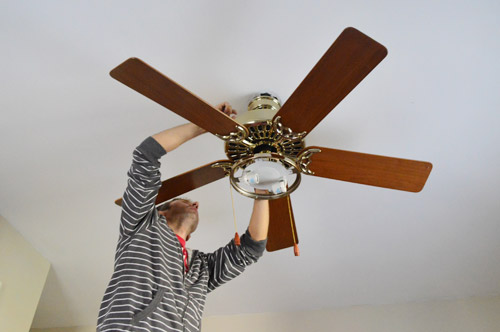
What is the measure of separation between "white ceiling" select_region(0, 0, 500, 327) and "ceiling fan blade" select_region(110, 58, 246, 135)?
282 millimetres

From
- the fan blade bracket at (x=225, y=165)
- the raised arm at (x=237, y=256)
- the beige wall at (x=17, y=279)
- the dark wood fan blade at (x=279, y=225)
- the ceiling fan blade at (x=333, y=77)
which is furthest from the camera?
the beige wall at (x=17, y=279)

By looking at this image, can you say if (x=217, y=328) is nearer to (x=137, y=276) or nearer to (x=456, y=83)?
(x=137, y=276)

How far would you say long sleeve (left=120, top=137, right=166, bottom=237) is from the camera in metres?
1.20

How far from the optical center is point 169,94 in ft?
3.41

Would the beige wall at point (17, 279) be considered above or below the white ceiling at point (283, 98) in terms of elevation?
below

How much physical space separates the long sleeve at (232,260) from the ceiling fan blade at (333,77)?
0.51m

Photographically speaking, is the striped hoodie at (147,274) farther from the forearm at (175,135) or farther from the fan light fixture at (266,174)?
the fan light fixture at (266,174)

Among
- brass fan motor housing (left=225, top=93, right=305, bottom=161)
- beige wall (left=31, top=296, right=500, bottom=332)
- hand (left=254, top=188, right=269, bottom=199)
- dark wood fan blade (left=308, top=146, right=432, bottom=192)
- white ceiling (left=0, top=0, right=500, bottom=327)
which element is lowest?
hand (left=254, top=188, right=269, bottom=199)

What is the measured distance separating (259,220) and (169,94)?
1.92 ft

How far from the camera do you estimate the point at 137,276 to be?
123cm

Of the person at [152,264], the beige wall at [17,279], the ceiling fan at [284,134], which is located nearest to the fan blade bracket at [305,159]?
the ceiling fan at [284,134]

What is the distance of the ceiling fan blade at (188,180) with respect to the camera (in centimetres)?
131

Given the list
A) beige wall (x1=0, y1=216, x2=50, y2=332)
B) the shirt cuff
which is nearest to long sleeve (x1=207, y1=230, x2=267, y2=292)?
the shirt cuff

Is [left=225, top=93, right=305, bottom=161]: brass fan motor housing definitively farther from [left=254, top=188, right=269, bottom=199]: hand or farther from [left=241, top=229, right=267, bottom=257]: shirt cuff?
[left=241, top=229, right=267, bottom=257]: shirt cuff
